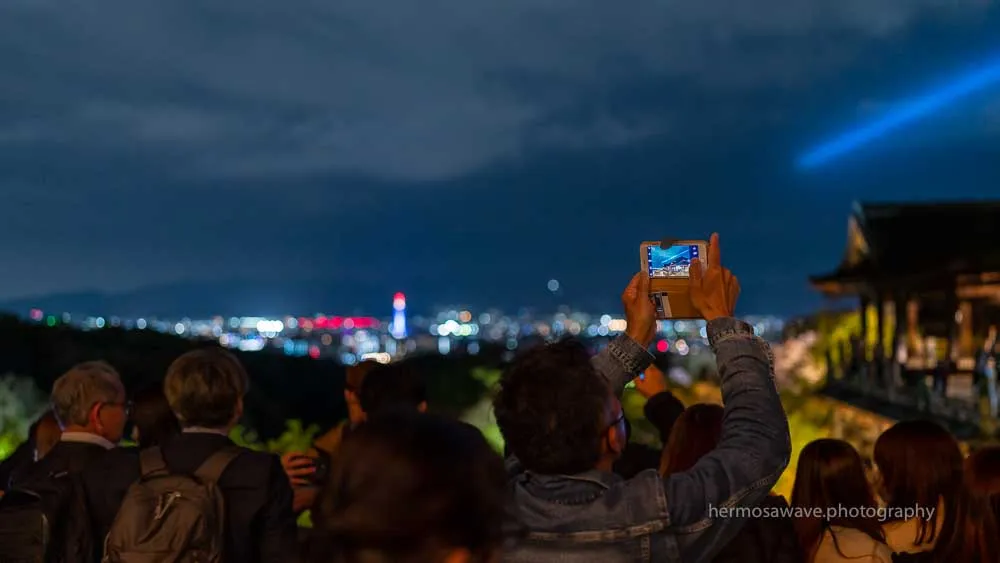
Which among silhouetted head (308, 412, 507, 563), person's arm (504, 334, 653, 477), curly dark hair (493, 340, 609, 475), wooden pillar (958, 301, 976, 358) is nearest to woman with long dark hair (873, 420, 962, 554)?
person's arm (504, 334, 653, 477)

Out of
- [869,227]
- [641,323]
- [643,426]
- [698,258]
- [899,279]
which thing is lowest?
[643,426]

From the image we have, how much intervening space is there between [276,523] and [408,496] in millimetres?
2341

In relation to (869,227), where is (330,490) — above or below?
below

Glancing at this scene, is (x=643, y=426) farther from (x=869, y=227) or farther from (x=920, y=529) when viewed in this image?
(x=869, y=227)

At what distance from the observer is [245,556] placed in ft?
11.8

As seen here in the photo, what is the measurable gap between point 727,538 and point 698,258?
0.69 m

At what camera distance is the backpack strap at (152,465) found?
345 cm

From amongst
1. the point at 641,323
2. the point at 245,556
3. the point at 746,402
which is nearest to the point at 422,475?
the point at 746,402

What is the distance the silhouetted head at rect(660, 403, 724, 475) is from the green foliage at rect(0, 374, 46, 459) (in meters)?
10.7

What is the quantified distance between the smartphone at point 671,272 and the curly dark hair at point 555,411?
372 mm

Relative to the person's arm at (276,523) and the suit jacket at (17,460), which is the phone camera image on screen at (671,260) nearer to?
the person's arm at (276,523)

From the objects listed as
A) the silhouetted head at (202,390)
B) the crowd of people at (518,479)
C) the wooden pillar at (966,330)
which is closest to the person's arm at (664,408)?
the crowd of people at (518,479)

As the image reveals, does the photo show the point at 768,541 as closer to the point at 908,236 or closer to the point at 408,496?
the point at 408,496

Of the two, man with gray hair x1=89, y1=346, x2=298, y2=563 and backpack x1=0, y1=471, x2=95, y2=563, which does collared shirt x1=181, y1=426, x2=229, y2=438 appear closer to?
man with gray hair x1=89, y1=346, x2=298, y2=563
